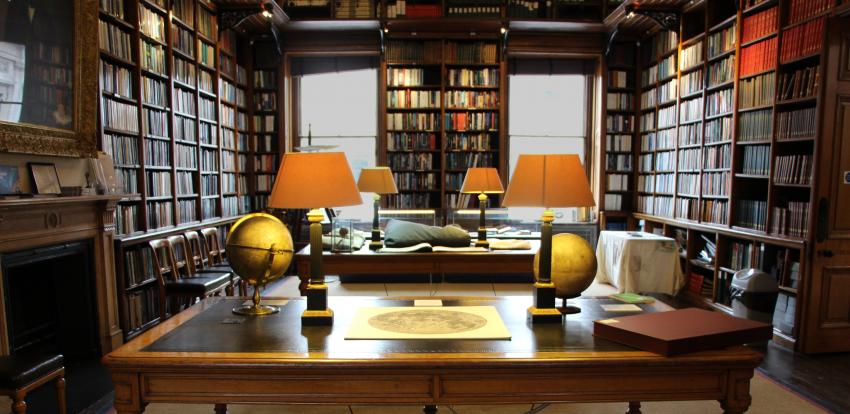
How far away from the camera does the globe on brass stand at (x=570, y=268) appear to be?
6.46 ft

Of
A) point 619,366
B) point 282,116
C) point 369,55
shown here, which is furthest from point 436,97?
point 619,366

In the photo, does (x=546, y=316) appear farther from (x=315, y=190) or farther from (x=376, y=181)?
(x=376, y=181)

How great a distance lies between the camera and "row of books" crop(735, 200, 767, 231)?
4164 millimetres

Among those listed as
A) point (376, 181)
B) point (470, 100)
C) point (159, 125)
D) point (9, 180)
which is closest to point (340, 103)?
point (470, 100)

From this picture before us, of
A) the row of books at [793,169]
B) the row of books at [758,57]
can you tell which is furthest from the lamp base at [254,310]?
the row of books at [758,57]

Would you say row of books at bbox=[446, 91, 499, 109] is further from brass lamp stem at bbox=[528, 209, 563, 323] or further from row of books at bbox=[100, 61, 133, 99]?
brass lamp stem at bbox=[528, 209, 563, 323]

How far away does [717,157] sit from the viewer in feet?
16.0

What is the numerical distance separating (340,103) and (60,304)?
14.3 ft

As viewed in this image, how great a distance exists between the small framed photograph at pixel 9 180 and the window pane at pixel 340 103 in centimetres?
425

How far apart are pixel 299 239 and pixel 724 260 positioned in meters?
5.02

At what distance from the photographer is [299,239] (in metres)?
6.84

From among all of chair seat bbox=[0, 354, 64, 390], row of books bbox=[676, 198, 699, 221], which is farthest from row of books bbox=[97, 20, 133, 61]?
row of books bbox=[676, 198, 699, 221]

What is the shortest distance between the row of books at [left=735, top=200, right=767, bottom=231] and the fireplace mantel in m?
5.01

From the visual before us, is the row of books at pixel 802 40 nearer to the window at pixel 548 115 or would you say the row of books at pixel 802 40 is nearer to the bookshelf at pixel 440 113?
the window at pixel 548 115
